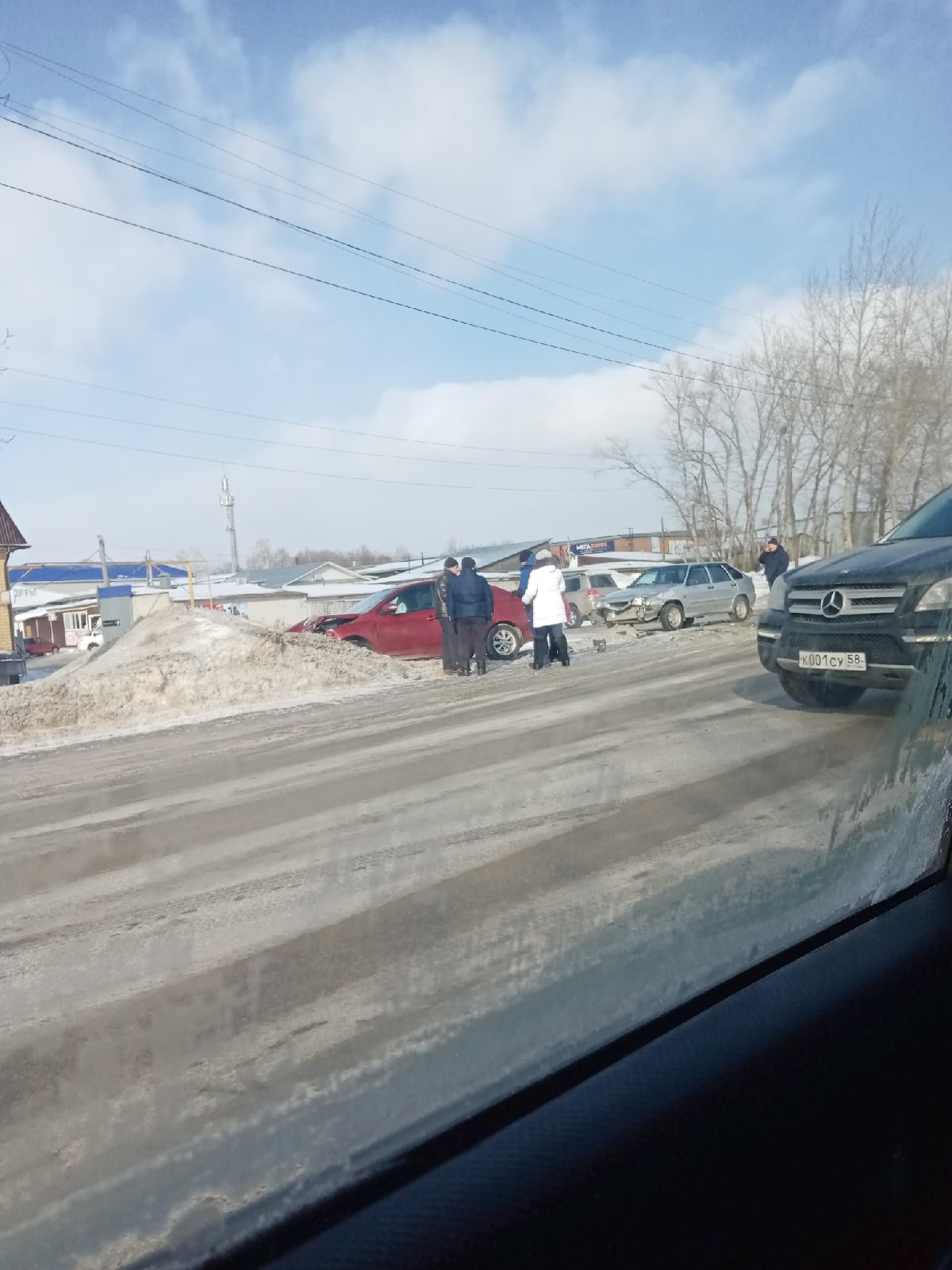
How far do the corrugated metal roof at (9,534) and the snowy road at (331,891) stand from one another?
368 centimetres

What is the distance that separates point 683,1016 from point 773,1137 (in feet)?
1.02

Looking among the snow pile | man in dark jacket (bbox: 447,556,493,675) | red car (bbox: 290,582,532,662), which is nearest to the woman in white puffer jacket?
man in dark jacket (bbox: 447,556,493,675)

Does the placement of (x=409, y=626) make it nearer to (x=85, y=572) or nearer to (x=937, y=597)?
(x=85, y=572)

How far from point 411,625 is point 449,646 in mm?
2351

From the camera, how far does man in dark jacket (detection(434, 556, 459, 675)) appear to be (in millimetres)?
13844

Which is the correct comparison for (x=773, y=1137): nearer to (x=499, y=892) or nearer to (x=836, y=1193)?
(x=836, y=1193)

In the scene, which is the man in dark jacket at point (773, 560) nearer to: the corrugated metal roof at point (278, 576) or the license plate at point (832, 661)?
the license plate at point (832, 661)

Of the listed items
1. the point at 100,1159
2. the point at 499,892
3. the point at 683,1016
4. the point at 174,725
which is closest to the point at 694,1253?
the point at 683,1016

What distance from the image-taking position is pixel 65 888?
420cm

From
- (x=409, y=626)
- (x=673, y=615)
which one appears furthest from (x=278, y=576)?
(x=673, y=615)

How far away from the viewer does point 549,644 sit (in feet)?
42.7

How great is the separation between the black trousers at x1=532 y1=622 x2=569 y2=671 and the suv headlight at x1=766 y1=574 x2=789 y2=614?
6097 mm

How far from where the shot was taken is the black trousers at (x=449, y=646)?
1403 cm

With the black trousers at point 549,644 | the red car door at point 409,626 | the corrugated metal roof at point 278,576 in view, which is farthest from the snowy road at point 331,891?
the red car door at point 409,626
